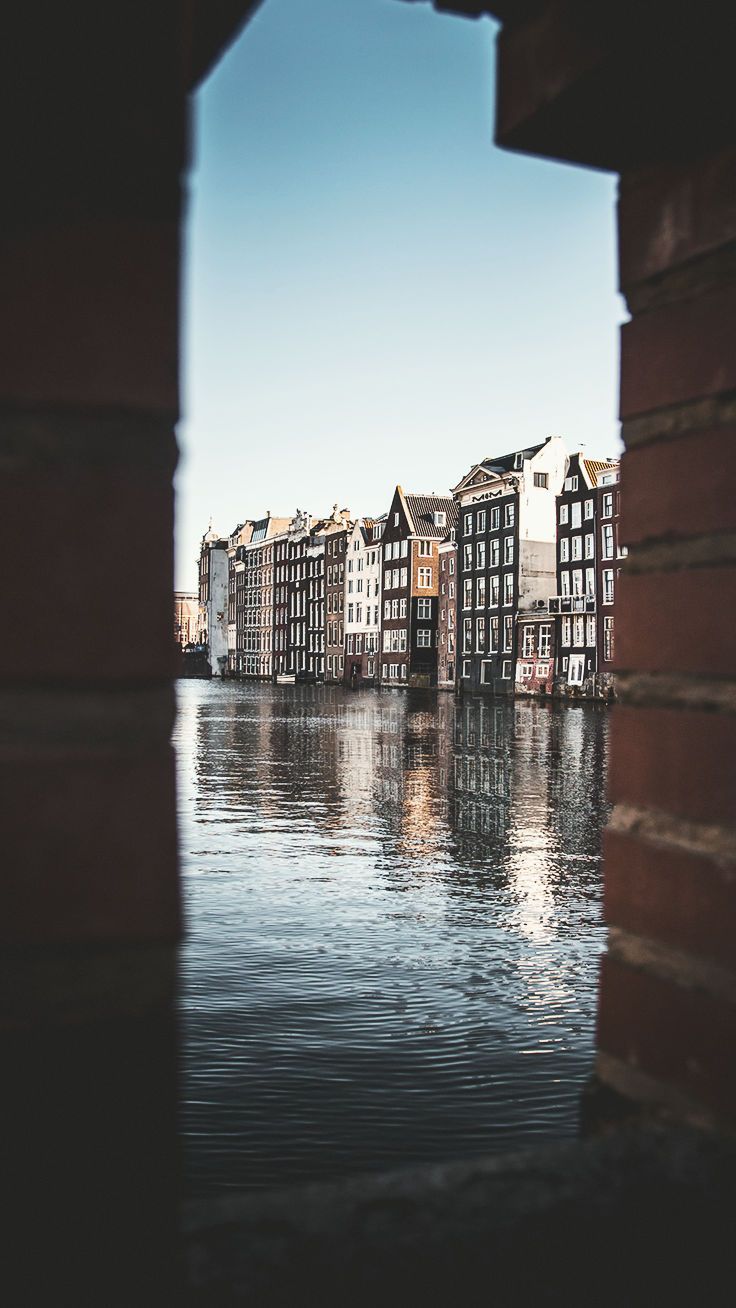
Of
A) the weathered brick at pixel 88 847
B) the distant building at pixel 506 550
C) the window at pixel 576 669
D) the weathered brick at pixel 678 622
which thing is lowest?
the window at pixel 576 669

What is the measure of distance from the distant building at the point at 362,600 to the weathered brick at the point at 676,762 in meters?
90.0

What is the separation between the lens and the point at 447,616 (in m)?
82.8

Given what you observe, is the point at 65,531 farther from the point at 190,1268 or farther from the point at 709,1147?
the point at 709,1147

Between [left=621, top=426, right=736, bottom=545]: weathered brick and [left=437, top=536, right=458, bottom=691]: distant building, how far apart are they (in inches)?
3052

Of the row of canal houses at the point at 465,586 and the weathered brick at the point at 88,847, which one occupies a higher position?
the row of canal houses at the point at 465,586

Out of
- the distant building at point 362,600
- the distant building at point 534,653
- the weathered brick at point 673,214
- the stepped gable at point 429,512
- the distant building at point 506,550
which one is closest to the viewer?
the weathered brick at point 673,214

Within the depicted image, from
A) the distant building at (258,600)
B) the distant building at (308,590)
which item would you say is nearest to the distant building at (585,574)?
the distant building at (308,590)

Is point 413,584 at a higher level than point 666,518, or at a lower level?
higher

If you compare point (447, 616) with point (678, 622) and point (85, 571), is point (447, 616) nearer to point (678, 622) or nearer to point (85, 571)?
point (678, 622)

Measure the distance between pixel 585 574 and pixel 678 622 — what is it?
209 ft

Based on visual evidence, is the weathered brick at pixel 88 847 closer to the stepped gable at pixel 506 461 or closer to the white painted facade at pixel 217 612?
the stepped gable at pixel 506 461

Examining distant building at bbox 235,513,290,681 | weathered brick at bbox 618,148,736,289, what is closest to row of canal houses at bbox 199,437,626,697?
distant building at bbox 235,513,290,681

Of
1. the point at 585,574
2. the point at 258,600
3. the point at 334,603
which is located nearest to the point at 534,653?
the point at 585,574

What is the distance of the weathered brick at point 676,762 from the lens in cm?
254
